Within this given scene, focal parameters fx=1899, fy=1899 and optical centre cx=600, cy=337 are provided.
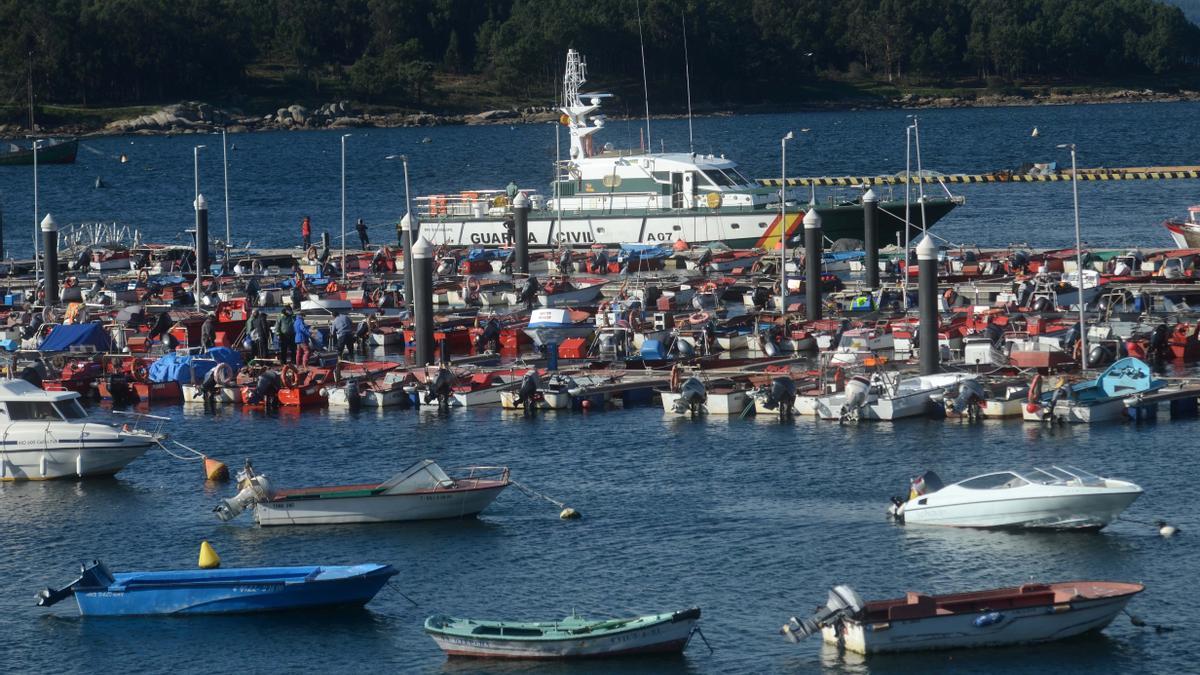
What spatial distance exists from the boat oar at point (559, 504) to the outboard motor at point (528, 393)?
28.1 feet

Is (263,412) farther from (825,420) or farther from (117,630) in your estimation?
(117,630)

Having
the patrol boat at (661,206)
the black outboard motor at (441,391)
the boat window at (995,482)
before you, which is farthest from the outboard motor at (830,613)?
the patrol boat at (661,206)

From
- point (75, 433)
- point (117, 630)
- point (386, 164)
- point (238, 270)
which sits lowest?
point (117, 630)

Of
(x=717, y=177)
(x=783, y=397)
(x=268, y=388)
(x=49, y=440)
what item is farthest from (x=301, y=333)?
Answer: (x=717, y=177)

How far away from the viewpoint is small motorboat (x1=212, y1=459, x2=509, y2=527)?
41438 mm

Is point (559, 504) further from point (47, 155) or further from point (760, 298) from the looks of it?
point (47, 155)

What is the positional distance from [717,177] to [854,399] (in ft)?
117

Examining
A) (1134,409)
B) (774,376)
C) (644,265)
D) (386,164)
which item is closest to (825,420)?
(774,376)

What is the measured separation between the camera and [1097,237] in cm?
9281

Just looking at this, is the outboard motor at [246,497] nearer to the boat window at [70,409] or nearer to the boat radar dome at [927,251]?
the boat window at [70,409]

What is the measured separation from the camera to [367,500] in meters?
41.4

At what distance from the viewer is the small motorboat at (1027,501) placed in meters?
38.0

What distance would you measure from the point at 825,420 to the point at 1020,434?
17.7ft

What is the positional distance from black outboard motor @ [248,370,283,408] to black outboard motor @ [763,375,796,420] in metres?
15.1
